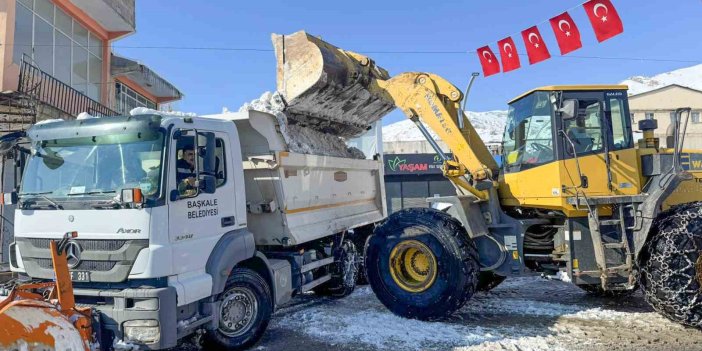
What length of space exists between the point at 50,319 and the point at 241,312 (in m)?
2.03

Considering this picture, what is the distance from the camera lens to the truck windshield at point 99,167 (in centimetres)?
452

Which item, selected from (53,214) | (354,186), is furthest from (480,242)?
(53,214)

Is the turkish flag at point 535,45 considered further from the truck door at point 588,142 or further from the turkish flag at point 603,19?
the truck door at point 588,142

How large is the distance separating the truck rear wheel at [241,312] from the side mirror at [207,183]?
983 mm

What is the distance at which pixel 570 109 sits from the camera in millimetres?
6152

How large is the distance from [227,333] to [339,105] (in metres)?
3.91

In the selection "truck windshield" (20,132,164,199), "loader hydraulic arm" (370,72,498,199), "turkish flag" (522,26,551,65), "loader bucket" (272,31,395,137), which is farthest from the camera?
"turkish flag" (522,26,551,65)

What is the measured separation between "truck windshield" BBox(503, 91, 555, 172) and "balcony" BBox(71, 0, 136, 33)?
1187 centimetres

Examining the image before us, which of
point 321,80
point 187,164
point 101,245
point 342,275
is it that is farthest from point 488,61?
point 101,245

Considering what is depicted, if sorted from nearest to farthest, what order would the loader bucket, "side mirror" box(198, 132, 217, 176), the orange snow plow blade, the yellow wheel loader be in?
the orange snow plow blade
"side mirror" box(198, 132, 217, 176)
the yellow wheel loader
the loader bucket

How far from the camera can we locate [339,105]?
7766mm

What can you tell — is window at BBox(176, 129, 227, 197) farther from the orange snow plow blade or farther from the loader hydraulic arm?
the loader hydraulic arm

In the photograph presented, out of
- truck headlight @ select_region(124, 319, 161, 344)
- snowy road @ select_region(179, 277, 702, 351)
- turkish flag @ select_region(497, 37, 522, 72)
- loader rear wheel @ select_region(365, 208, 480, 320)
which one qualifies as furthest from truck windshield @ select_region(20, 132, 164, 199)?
turkish flag @ select_region(497, 37, 522, 72)

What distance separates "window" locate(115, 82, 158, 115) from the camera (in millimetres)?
16594
